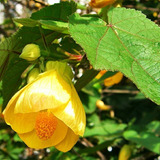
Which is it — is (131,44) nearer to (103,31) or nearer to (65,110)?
(103,31)

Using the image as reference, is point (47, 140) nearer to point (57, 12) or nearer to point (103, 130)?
point (57, 12)

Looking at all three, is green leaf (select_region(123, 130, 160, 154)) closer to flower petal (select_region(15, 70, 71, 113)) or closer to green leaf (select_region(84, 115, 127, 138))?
green leaf (select_region(84, 115, 127, 138))

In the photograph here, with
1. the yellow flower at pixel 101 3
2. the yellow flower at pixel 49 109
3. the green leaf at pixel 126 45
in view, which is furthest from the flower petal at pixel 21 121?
the yellow flower at pixel 101 3

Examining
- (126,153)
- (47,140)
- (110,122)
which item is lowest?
(110,122)

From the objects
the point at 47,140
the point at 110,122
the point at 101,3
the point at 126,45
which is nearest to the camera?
the point at 126,45

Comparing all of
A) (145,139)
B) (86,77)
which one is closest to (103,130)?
(145,139)

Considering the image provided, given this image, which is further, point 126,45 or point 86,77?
point 86,77

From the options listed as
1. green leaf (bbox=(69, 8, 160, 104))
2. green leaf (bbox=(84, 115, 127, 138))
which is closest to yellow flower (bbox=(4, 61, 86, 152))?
green leaf (bbox=(69, 8, 160, 104))
